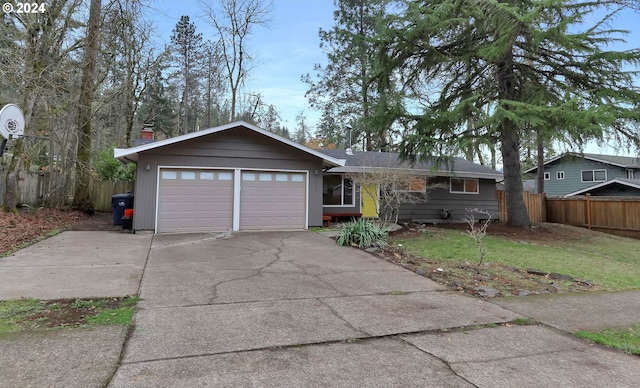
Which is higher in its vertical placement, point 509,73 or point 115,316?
point 509,73

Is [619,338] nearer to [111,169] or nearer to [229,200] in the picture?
[229,200]

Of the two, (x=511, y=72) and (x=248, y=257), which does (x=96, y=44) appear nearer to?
(x=248, y=257)

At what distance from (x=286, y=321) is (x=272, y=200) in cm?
808

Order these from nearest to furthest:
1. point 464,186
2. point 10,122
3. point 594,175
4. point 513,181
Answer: point 10,122, point 513,181, point 464,186, point 594,175

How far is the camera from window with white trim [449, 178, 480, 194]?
1588 cm

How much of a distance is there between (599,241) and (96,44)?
Result: 19.4 metres

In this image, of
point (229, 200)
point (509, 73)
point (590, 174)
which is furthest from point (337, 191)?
point (590, 174)

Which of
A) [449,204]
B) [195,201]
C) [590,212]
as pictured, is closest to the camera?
[195,201]

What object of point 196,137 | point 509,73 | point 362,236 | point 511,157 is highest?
point 509,73

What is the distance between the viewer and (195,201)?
10977mm

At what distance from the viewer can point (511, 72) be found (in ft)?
39.8

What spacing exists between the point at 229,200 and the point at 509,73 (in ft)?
33.5

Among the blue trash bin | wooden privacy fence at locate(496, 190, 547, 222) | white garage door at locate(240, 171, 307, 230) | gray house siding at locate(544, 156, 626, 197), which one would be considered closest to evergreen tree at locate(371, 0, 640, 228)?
white garage door at locate(240, 171, 307, 230)

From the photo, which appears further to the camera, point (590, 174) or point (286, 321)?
point (590, 174)
